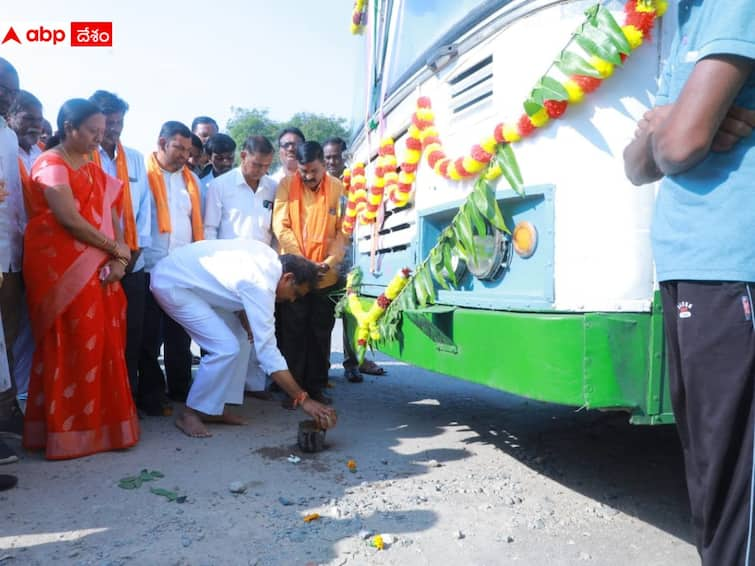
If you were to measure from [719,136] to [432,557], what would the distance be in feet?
4.90

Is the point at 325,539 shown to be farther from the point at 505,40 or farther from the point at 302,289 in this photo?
the point at 505,40

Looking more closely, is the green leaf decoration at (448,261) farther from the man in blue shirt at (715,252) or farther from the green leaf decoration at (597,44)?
the man in blue shirt at (715,252)

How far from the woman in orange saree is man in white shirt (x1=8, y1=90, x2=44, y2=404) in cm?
42

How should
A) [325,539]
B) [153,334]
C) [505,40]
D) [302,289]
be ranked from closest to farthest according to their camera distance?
[325,539], [505,40], [302,289], [153,334]

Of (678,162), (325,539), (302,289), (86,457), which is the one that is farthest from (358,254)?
(678,162)

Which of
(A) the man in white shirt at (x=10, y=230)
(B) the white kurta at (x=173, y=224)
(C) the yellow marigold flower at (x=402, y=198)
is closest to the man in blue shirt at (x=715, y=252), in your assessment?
(C) the yellow marigold flower at (x=402, y=198)

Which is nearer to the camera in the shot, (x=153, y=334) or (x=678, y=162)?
(x=678, y=162)

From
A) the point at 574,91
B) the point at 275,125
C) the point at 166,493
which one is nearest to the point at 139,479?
the point at 166,493

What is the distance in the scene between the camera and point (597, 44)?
206 centimetres

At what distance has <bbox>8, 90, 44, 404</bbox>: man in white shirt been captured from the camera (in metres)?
3.59

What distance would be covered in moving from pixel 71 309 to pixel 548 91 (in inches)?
94.9

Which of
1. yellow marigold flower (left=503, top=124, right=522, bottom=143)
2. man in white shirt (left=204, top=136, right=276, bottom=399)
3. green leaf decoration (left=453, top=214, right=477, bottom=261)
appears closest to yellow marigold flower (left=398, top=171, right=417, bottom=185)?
green leaf decoration (left=453, top=214, right=477, bottom=261)

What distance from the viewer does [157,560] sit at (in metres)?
2.06

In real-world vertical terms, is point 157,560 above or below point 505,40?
below
